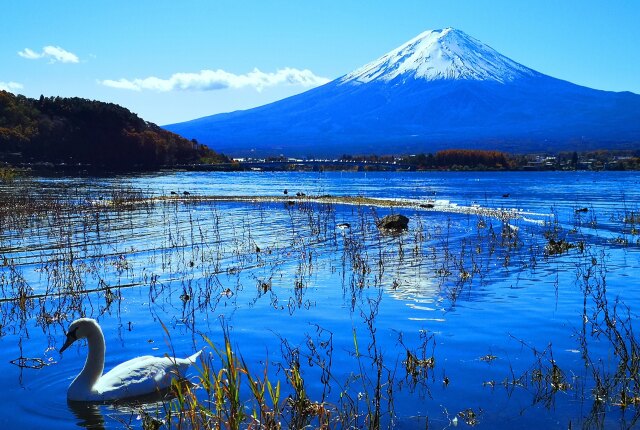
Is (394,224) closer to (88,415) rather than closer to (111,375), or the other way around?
(111,375)

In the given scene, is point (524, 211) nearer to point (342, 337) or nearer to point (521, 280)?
point (521, 280)

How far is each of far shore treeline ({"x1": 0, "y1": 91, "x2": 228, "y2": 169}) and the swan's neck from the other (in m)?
85.5

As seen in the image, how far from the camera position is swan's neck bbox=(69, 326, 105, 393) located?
8.60 meters

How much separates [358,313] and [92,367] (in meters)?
5.38


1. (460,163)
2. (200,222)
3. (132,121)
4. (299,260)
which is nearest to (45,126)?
(132,121)

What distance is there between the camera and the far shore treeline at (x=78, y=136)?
9225 cm

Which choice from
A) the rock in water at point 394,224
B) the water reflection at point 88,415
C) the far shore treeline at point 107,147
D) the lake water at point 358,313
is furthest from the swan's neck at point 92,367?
the far shore treeline at point 107,147

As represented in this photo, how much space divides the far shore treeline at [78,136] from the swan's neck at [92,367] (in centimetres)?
8555

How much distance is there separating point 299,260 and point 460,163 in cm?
9452

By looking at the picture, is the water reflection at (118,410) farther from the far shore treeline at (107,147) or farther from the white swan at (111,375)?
the far shore treeline at (107,147)

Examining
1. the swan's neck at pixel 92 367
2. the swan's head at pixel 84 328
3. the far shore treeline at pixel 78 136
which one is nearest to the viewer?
the swan's neck at pixel 92 367

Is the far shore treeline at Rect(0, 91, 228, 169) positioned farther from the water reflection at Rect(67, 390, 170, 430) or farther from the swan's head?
the water reflection at Rect(67, 390, 170, 430)

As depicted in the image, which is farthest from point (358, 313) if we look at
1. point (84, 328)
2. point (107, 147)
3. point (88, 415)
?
point (107, 147)

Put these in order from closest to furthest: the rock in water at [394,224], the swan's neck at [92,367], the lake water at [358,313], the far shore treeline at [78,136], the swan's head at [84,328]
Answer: the lake water at [358,313], the swan's neck at [92,367], the swan's head at [84,328], the rock in water at [394,224], the far shore treeline at [78,136]
